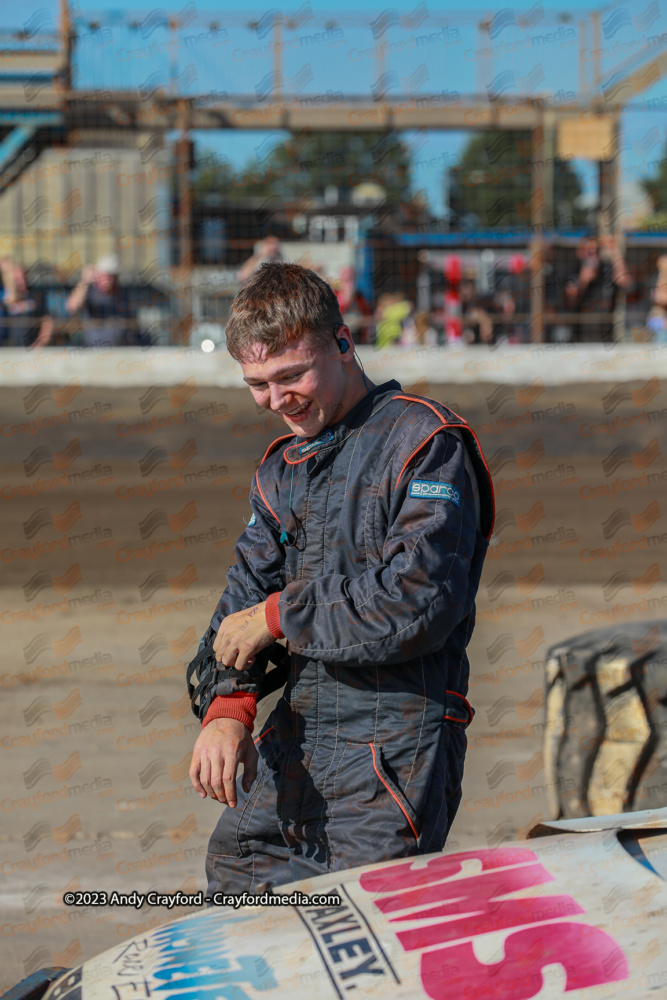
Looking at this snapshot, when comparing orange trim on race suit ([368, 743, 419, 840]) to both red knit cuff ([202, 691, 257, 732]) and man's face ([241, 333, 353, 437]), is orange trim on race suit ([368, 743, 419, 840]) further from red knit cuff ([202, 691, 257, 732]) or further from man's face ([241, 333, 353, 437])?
man's face ([241, 333, 353, 437])

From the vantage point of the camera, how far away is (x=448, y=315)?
16047mm

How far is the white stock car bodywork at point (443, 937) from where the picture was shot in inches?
67.3

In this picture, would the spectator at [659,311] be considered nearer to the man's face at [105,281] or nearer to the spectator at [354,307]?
the spectator at [354,307]

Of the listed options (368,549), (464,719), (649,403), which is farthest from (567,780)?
(649,403)

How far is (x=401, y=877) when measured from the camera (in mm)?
1972

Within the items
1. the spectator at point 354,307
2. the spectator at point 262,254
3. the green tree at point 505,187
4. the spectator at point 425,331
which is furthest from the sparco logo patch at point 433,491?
the green tree at point 505,187

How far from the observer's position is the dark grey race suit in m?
2.10

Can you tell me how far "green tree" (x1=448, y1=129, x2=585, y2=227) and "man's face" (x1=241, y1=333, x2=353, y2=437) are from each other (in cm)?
1466

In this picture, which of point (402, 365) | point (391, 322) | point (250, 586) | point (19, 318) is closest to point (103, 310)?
point (19, 318)

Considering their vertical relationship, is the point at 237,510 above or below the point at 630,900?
below

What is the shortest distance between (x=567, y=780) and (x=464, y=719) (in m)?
1.25

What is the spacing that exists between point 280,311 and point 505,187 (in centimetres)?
2023

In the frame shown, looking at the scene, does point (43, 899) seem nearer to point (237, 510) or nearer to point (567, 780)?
point (567, 780)

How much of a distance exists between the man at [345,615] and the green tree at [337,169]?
1518 cm
